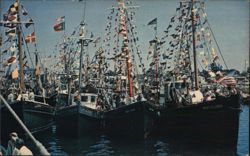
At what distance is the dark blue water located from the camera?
856 inches

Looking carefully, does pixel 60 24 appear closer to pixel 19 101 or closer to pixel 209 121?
pixel 19 101

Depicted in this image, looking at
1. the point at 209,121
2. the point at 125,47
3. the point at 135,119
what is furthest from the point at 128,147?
the point at 125,47

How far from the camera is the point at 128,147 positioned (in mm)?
23359

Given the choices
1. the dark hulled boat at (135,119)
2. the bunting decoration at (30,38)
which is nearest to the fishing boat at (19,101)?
the bunting decoration at (30,38)

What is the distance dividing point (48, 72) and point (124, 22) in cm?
4859

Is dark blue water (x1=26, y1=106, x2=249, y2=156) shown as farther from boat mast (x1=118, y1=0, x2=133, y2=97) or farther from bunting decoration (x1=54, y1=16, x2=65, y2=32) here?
bunting decoration (x1=54, y1=16, x2=65, y2=32)

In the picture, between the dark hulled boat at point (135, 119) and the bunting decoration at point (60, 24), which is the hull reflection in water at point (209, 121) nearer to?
the dark hulled boat at point (135, 119)

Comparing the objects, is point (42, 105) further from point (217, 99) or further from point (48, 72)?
point (48, 72)

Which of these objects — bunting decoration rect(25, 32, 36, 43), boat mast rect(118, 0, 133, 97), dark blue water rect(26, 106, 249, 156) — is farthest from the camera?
boat mast rect(118, 0, 133, 97)

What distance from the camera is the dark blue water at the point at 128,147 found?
21750mm

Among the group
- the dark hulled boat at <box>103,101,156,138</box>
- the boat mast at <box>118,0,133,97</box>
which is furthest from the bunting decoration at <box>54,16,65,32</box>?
the dark hulled boat at <box>103,101,156,138</box>

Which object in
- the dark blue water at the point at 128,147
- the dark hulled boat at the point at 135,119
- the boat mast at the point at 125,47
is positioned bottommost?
the dark blue water at the point at 128,147

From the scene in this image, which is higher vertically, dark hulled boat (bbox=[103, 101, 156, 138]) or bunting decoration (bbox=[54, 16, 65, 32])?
bunting decoration (bbox=[54, 16, 65, 32])

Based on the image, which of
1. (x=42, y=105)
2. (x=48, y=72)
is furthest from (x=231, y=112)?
(x=48, y=72)
